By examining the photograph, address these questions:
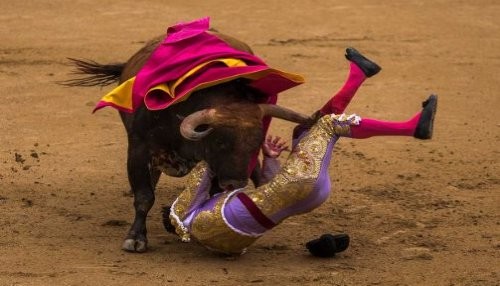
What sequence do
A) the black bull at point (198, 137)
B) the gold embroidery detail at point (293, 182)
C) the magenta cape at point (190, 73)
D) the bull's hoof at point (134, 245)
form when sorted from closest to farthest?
the gold embroidery detail at point (293, 182) → the black bull at point (198, 137) → the magenta cape at point (190, 73) → the bull's hoof at point (134, 245)

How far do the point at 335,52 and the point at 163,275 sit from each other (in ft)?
18.9

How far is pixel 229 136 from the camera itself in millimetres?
6047

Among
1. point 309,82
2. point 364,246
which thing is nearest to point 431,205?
point 364,246

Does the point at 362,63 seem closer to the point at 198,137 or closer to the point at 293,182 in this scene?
the point at 293,182

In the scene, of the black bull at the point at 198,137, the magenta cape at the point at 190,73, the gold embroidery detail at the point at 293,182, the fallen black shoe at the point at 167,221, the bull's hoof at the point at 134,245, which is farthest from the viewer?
the fallen black shoe at the point at 167,221

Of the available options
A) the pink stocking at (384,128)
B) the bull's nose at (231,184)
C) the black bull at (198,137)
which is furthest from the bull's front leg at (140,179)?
the pink stocking at (384,128)

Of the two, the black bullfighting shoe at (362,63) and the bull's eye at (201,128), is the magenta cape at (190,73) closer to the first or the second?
the bull's eye at (201,128)

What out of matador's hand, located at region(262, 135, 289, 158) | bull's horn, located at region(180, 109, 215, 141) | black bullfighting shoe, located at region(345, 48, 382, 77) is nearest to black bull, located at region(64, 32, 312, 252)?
bull's horn, located at region(180, 109, 215, 141)

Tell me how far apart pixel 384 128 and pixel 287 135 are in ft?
9.09

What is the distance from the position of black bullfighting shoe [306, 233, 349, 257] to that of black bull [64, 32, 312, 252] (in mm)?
469

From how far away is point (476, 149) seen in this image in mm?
8594

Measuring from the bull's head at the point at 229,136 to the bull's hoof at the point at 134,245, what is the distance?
56 centimetres

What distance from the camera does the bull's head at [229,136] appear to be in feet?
19.8

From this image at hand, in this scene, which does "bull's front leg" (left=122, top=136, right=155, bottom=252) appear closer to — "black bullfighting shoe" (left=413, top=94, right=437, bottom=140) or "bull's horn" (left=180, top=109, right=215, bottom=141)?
"bull's horn" (left=180, top=109, right=215, bottom=141)
